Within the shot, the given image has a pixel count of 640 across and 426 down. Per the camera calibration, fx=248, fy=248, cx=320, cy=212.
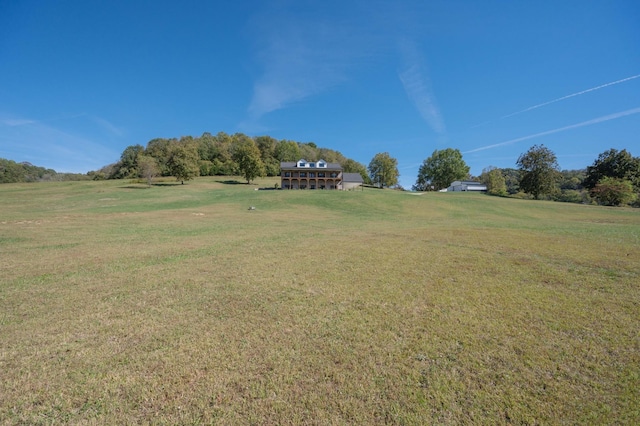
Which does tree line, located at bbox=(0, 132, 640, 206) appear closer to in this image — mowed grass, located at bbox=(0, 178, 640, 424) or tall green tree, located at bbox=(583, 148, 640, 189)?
tall green tree, located at bbox=(583, 148, 640, 189)

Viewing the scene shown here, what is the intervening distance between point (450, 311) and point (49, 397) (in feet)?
21.7

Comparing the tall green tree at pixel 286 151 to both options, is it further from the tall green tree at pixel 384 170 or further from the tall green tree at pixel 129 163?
the tall green tree at pixel 129 163

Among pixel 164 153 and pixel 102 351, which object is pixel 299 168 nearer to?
pixel 164 153

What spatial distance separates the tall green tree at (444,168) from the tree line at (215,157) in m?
23.8

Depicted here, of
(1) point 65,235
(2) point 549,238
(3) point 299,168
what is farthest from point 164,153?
(2) point 549,238

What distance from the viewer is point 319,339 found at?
14.4ft

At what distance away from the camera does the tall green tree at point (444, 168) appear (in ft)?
273

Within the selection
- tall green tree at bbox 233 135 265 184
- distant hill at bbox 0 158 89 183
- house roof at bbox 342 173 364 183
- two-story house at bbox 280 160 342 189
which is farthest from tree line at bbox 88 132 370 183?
house roof at bbox 342 173 364 183

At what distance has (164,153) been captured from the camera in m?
86.1

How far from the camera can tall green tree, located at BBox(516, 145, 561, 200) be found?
55.9 meters

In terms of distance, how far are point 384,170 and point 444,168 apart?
65.2ft

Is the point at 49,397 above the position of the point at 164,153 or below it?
below

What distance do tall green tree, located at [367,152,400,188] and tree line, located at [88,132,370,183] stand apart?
9014 mm

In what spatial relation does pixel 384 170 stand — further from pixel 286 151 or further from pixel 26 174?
pixel 26 174
